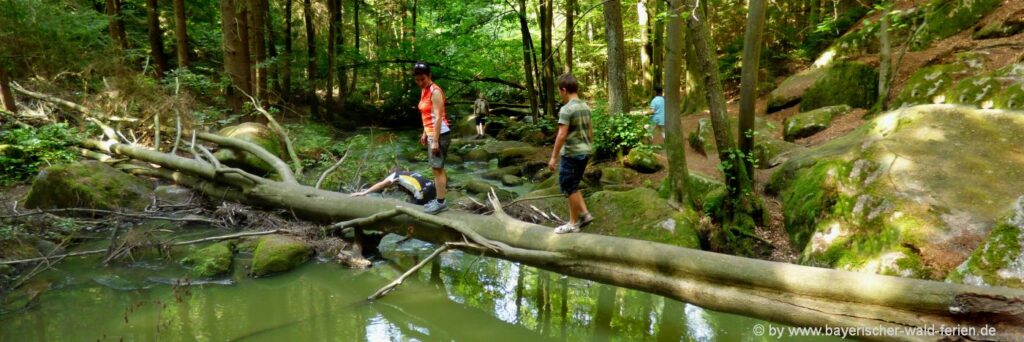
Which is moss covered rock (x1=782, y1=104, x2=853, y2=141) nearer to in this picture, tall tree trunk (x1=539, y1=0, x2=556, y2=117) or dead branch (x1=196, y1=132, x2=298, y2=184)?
tall tree trunk (x1=539, y1=0, x2=556, y2=117)

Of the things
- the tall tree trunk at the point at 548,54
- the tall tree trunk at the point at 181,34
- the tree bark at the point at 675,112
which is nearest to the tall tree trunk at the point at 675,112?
the tree bark at the point at 675,112

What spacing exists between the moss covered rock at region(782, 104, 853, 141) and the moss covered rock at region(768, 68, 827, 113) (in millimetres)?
1800

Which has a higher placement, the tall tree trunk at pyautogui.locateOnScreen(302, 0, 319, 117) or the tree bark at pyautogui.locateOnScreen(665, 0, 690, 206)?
the tall tree trunk at pyautogui.locateOnScreen(302, 0, 319, 117)

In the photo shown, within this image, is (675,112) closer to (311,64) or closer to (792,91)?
(792,91)

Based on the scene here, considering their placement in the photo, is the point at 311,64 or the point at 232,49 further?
the point at 311,64

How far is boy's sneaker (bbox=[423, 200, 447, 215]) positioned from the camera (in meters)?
6.38

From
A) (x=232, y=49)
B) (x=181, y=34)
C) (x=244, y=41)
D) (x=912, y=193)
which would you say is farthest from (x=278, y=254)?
(x=181, y=34)

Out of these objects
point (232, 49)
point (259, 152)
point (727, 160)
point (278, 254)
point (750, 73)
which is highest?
point (232, 49)

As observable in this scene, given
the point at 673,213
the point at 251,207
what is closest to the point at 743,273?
the point at 673,213

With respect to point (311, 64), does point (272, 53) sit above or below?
above

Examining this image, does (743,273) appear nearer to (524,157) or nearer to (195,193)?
(195,193)

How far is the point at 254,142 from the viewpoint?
10617 millimetres

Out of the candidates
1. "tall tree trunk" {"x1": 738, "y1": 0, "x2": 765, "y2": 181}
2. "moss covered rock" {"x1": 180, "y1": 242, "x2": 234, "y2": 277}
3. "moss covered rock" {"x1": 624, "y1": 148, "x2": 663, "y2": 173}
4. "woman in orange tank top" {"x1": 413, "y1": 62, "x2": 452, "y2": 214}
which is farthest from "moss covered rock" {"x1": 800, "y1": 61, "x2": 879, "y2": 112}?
"moss covered rock" {"x1": 180, "y1": 242, "x2": 234, "y2": 277}

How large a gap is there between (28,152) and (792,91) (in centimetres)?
1649
